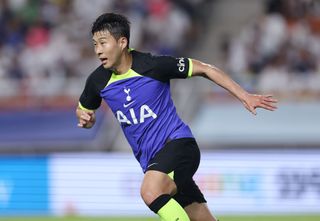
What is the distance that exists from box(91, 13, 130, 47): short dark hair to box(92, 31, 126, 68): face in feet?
0.11

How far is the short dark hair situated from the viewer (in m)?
8.20

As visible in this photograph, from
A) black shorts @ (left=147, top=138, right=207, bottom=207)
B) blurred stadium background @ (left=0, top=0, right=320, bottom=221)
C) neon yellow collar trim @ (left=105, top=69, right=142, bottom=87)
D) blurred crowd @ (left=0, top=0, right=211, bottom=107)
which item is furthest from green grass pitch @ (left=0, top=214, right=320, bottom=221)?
neon yellow collar trim @ (left=105, top=69, right=142, bottom=87)

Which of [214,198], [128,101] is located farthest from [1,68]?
[128,101]

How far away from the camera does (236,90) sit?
801 centimetres

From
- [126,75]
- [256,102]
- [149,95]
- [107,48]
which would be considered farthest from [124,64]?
[256,102]

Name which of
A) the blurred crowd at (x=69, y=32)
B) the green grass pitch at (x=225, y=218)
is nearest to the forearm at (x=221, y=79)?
the green grass pitch at (x=225, y=218)

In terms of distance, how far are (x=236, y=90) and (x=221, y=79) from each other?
0.51 feet

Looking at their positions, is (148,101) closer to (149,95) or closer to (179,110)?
(149,95)

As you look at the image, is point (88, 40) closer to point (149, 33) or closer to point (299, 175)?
point (149, 33)

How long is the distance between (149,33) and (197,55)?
1186 mm

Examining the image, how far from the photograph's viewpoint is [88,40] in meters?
17.6

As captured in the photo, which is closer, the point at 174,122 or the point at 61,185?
the point at 174,122

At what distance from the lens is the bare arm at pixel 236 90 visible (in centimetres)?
785

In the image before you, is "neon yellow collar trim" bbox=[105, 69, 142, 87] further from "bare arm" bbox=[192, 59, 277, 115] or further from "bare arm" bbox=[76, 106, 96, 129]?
"bare arm" bbox=[192, 59, 277, 115]
